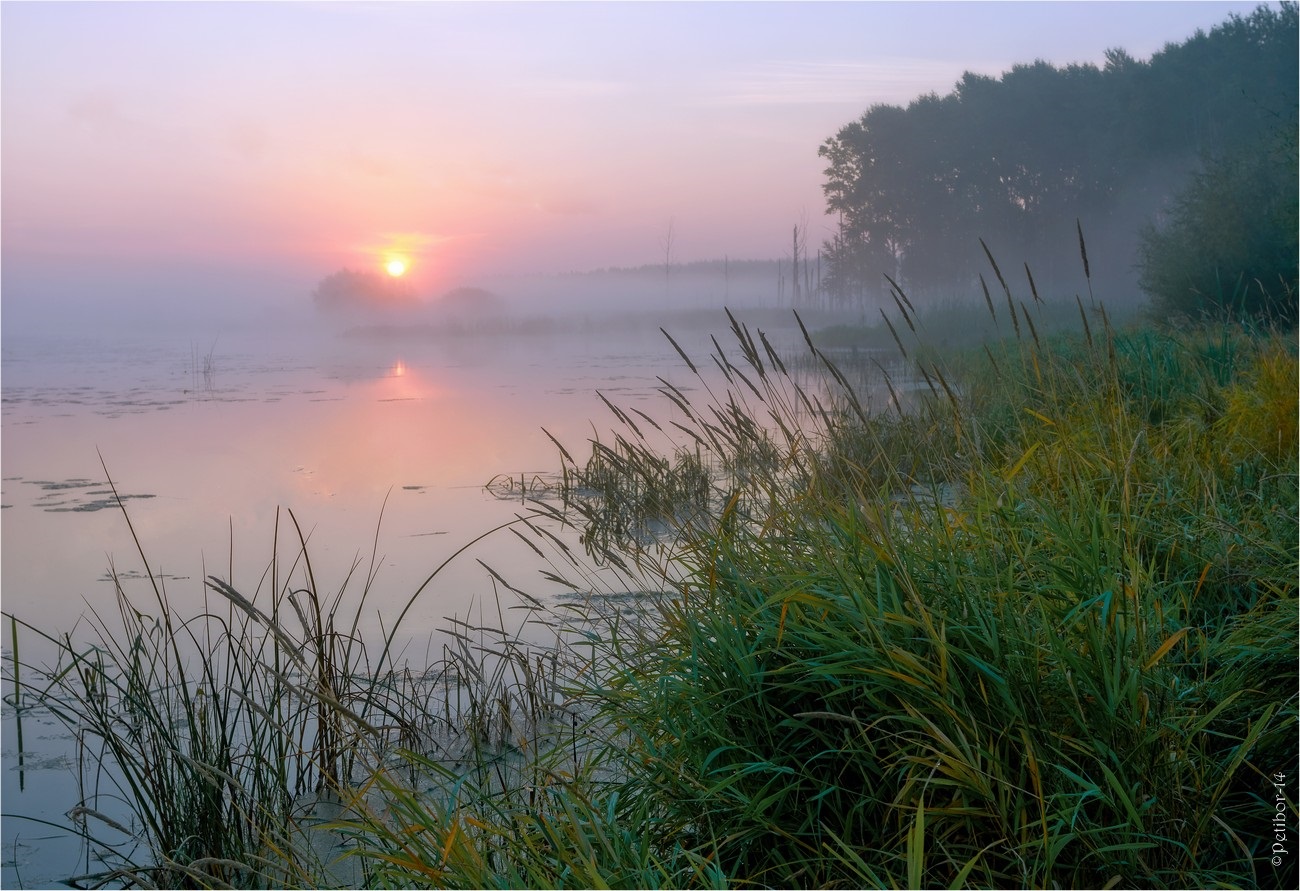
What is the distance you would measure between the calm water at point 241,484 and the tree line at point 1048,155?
17.8 metres

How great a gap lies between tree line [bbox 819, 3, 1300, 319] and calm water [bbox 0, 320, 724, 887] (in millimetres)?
17769

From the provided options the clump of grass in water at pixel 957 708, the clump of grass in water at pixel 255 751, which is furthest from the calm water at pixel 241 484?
the clump of grass in water at pixel 957 708

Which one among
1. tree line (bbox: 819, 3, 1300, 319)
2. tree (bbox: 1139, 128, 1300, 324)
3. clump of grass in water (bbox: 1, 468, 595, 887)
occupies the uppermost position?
tree line (bbox: 819, 3, 1300, 319)

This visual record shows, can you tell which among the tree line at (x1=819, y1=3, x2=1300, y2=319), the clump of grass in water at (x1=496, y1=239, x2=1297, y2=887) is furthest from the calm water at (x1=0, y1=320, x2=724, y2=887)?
the tree line at (x1=819, y1=3, x2=1300, y2=319)

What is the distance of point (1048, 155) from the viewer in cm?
3556

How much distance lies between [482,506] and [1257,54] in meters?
33.0

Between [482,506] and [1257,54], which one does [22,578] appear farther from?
[1257,54]

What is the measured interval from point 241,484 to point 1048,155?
34530mm

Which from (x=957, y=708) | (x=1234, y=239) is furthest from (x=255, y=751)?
(x=1234, y=239)

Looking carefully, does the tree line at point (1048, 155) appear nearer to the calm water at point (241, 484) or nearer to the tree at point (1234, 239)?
the tree at point (1234, 239)

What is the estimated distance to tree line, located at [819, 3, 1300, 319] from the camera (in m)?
30.5

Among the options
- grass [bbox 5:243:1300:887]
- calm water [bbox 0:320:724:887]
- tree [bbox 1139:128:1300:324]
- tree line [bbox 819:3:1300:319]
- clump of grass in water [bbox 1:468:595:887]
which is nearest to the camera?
grass [bbox 5:243:1300:887]

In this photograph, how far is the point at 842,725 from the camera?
6.50ft

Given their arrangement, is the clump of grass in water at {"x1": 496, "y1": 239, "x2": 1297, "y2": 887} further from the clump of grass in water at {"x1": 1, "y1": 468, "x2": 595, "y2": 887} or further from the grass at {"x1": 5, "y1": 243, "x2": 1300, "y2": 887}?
the clump of grass in water at {"x1": 1, "y1": 468, "x2": 595, "y2": 887}
